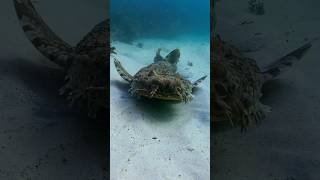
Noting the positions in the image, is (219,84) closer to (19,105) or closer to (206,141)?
(206,141)

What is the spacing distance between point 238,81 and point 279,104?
44 centimetres

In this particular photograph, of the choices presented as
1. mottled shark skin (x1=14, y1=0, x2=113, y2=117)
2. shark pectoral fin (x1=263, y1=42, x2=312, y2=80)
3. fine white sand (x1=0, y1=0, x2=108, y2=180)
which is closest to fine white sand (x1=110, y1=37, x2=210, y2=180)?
mottled shark skin (x1=14, y1=0, x2=113, y2=117)

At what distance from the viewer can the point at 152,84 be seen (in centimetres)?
392

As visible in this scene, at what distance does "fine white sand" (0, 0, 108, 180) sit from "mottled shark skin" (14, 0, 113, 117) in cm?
6

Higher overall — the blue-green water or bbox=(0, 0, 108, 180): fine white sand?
the blue-green water

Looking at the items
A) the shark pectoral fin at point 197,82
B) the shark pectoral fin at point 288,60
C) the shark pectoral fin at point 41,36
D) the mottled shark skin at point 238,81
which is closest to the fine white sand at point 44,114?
the shark pectoral fin at point 41,36

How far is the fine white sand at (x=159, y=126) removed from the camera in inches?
149

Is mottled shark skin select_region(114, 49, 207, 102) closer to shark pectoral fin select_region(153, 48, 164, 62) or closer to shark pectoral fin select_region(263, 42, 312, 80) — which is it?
shark pectoral fin select_region(153, 48, 164, 62)

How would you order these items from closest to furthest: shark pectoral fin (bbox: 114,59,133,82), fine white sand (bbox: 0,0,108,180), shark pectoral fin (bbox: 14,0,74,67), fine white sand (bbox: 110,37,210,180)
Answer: fine white sand (bbox: 110,37,210,180), shark pectoral fin (bbox: 114,59,133,82), fine white sand (bbox: 0,0,108,180), shark pectoral fin (bbox: 14,0,74,67)

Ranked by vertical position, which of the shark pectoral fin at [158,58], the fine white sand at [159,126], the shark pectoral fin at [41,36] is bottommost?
the fine white sand at [159,126]

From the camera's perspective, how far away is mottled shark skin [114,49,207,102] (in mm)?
3893

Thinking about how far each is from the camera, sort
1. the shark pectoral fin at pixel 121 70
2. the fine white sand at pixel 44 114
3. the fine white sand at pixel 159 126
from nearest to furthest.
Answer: the fine white sand at pixel 159 126
the shark pectoral fin at pixel 121 70
the fine white sand at pixel 44 114

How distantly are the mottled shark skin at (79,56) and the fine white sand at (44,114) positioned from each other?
62 millimetres

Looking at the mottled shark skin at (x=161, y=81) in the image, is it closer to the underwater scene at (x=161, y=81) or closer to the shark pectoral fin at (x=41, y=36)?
the underwater scene at (x=161, y=81)
